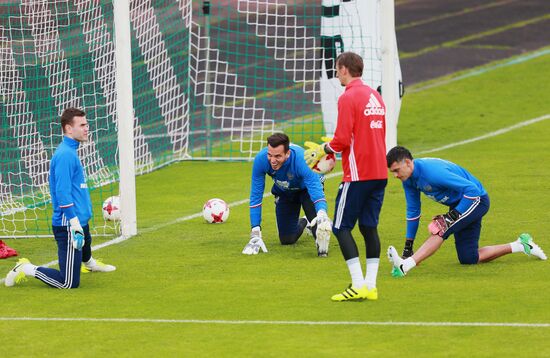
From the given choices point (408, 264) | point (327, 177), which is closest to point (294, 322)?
point (408, 264)

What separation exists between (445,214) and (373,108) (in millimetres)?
1835

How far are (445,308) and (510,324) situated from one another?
663 mm

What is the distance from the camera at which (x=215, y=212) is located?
44.1 feet

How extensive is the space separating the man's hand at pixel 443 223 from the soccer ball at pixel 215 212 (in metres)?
3.59

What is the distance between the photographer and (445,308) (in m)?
9.09

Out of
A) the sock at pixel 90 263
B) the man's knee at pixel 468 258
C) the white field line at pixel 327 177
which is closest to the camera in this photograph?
the man's knee at pixel 468 258

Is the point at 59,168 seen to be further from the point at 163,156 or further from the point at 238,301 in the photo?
the point at 163,156

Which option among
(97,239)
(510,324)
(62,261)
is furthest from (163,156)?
(510,324)

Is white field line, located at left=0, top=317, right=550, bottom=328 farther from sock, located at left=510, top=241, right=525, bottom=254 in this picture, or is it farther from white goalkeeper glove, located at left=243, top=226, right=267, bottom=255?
white goalkeeper glove, located at left=243, top=226, right=267, bottom=255

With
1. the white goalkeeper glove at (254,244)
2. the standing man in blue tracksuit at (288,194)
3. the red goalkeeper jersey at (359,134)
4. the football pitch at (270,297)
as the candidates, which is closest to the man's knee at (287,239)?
the standing man in blue tracksuit at (288,194)

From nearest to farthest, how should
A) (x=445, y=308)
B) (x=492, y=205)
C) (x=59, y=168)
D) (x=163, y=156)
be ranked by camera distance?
(x=445, y=308), (x=59, y=168), (x=492, y=205), (x=163, y=156)

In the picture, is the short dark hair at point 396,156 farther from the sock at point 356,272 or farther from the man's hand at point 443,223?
the sock at point 356,272

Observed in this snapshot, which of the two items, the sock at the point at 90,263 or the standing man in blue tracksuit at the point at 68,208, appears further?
the sock at the point at 90,263

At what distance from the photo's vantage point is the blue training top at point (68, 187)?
1001 centimetres
